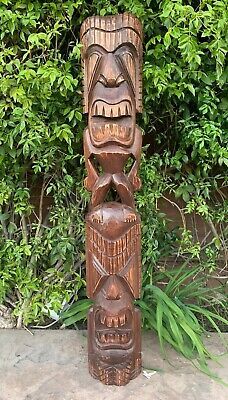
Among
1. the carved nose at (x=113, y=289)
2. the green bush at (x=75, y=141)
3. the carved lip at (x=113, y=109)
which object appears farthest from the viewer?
the green bush at (x=75, y=141)

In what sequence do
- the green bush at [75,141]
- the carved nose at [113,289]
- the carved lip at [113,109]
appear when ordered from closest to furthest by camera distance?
the carved lip at [113,109] < the carved nose at [113,289] < the green bush at [75,141]

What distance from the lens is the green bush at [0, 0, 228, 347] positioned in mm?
2537

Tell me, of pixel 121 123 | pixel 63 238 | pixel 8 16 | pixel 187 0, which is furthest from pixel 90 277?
pixel 187 0

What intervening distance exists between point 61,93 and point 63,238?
33.7 inches

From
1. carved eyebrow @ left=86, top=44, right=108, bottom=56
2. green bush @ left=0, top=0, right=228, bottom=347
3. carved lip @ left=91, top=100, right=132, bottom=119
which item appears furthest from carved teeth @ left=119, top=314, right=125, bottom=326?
carved eyebrow @ left=86, top=44, right=108, bottom=56

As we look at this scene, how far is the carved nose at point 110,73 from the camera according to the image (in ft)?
7.45

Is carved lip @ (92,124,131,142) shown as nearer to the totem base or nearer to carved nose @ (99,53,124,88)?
carved nose @ (99,53,124,88)

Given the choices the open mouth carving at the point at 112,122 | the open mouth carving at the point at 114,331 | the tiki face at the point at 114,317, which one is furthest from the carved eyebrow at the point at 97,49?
the open mouth carving at the point at 114,331

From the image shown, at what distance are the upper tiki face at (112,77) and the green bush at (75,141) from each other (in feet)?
0.67

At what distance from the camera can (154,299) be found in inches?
114

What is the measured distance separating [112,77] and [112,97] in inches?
3.6

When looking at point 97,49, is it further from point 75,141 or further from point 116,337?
point 116,337

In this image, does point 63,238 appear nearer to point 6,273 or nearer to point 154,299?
point 6,273

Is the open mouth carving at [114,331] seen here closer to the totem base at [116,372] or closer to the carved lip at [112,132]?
the totem base at [116,372]
